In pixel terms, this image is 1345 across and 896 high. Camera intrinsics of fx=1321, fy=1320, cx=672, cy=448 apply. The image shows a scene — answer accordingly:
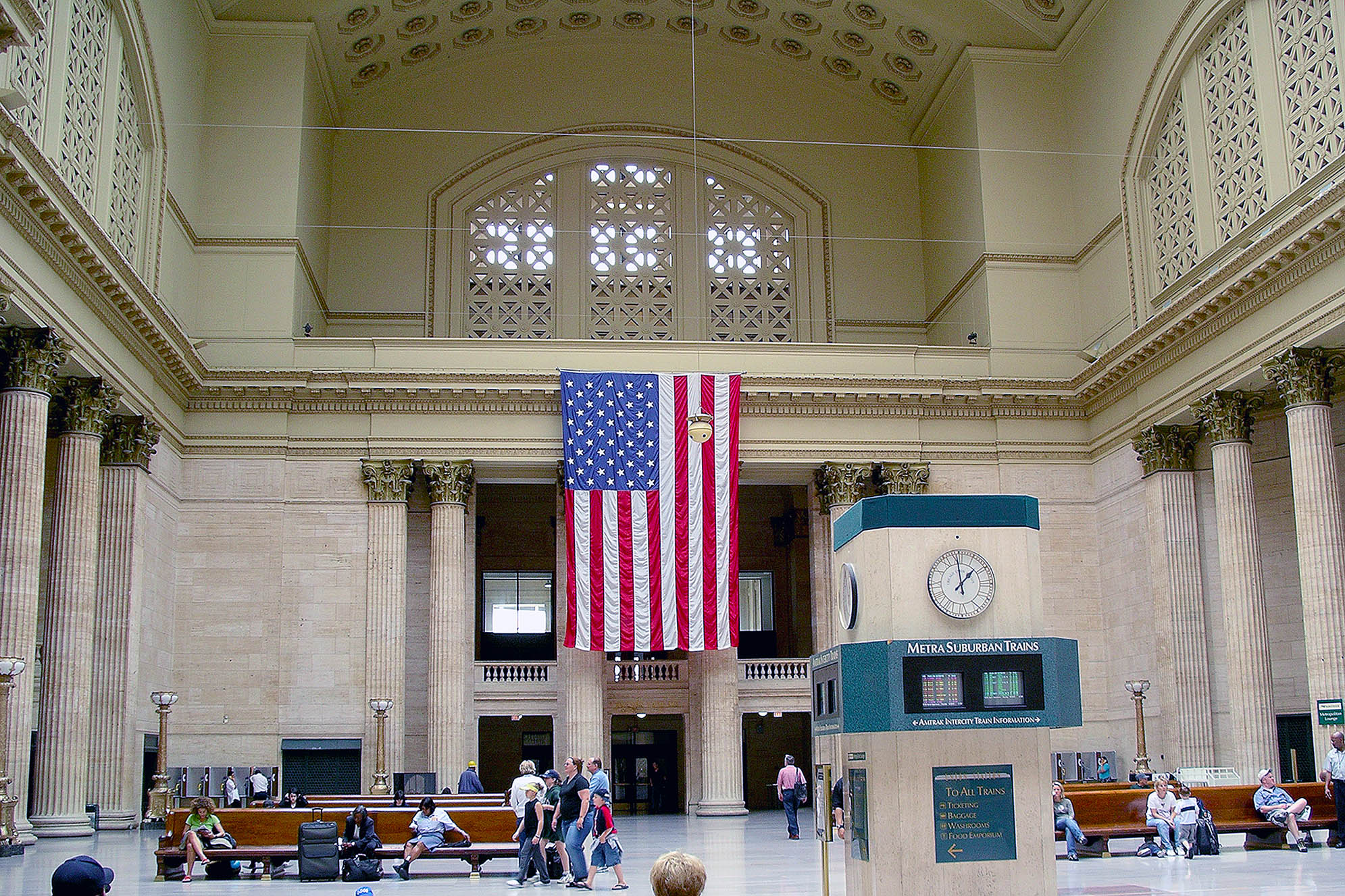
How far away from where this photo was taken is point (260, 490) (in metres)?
27.6

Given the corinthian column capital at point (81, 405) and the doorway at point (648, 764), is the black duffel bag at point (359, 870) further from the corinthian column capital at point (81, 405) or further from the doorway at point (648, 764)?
the doorway at point (648, 764)

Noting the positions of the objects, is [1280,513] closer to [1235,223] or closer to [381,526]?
[1235,223]

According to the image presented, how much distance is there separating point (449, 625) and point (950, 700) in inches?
748

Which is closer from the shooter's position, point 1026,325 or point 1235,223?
point 1235,223

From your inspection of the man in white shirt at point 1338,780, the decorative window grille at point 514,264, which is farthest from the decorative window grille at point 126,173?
the man in white shirt at point 1338,780

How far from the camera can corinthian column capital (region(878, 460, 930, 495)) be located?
28.6 meters

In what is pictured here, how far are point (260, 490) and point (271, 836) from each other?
13051 millimetres

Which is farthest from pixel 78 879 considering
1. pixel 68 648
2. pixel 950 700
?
pixel 68 648

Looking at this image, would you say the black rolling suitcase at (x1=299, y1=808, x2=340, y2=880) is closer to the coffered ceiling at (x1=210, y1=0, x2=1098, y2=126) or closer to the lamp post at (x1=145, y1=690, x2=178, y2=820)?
the lamp post at (x1=145, y1=690, x2=178, y2=820)

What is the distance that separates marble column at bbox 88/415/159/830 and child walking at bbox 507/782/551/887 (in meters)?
12.4

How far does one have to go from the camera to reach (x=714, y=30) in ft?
110

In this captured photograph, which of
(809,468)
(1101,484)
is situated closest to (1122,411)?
(1101,484)

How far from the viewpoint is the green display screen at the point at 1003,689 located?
9.89 m

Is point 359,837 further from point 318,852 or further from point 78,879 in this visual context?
point 78,879
